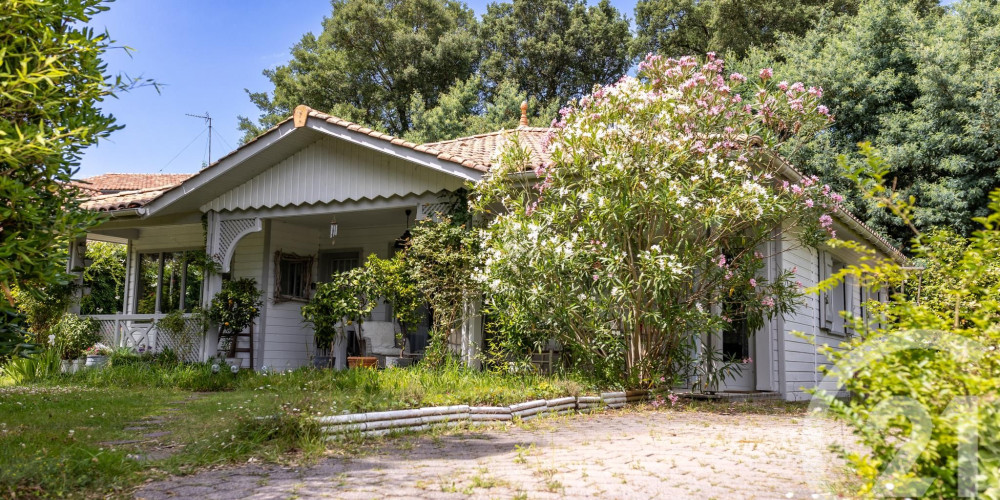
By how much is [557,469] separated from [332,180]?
327 inches

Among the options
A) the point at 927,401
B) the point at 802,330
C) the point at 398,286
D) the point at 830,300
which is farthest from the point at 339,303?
Result: the point at 830,300

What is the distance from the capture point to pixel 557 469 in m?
4.80

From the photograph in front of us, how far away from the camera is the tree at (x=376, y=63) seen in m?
29.9

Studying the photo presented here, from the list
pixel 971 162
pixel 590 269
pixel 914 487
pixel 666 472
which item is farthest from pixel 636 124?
pixel 971 162

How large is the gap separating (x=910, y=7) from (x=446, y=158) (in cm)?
1731

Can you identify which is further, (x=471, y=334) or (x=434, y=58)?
(x=434, y=58)

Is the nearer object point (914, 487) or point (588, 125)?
point (914, 487)

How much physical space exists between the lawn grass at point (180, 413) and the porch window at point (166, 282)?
148 inches

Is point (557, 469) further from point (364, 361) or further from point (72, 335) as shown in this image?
point (72, 335)

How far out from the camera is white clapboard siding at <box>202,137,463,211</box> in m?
11.6

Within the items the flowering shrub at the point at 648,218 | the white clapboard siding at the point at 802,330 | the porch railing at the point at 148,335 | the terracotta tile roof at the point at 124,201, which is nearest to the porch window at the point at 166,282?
the porch railing at the point at 148,335

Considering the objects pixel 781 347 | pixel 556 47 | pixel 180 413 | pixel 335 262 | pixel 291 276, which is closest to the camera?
pixel 180 413

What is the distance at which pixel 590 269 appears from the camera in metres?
8.99

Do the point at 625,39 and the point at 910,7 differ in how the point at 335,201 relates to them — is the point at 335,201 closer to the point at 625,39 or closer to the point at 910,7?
the point at 910,7
